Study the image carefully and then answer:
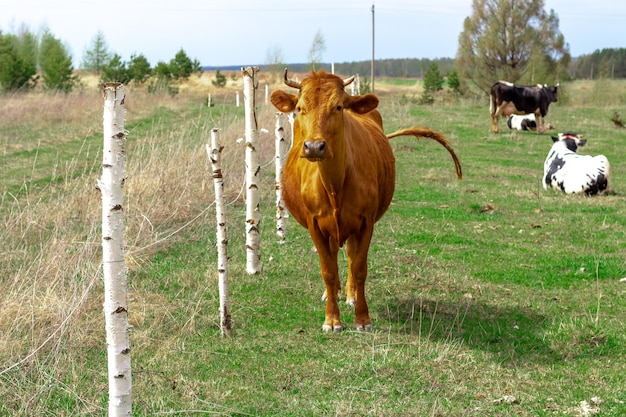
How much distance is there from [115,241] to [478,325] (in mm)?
3796

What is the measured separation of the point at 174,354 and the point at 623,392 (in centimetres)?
307

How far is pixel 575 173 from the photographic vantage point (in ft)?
44.1

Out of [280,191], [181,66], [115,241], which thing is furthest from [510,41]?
[115,241]

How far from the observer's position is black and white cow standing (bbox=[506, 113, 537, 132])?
25.5 metres

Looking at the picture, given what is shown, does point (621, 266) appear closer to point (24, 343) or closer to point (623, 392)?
point (623, 392)

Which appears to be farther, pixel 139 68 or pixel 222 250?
pixel 139 68

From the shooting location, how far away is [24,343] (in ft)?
18.3

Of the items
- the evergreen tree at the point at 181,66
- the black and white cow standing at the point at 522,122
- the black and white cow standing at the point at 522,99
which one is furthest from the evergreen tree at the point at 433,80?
the black and white cow standing at the point at 522,122

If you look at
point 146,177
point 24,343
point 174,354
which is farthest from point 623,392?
point 146,177

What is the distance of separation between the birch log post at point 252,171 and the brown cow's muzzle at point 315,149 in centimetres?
228

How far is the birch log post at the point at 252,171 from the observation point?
7.96m

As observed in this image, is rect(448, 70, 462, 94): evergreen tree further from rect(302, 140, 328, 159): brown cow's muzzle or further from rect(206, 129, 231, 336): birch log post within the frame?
rect(302, 140, 328, 159): brown cow's muzzle

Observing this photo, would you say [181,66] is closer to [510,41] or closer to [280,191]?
[510,41]

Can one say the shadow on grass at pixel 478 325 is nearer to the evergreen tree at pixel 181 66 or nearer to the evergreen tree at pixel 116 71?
the evergreen tree at pixel 116 71
